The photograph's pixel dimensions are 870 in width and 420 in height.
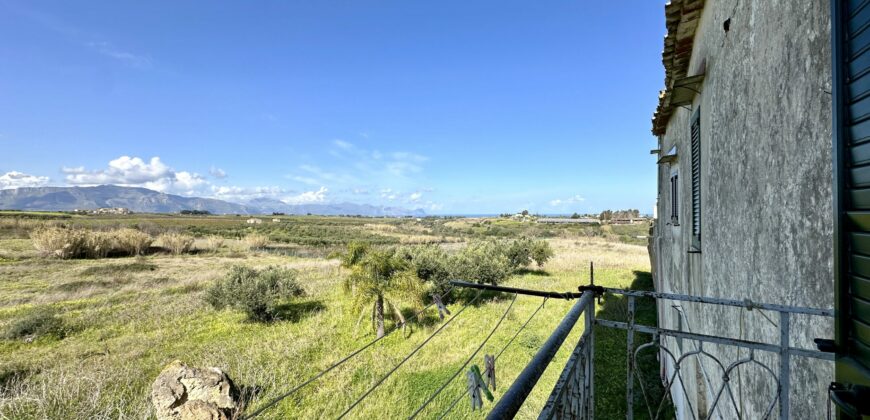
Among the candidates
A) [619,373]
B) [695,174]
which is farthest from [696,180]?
[619,373]

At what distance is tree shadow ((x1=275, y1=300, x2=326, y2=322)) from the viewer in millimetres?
10997

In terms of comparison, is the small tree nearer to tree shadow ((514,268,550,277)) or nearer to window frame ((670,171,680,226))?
tree shadow ((514,268,550,277))

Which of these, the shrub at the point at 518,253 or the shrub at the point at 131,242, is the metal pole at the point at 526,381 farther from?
the shrub at the point at 131,242

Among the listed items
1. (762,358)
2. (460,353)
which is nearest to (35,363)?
(460,353)

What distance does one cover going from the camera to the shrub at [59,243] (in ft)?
73.6

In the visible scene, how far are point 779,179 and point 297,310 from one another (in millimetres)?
12331

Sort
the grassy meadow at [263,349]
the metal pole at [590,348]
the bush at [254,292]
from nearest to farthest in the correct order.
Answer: the metal pole at [590,348] → the grassy meadow at [263,349] → the bush at [254,292]

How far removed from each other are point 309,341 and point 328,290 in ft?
17.4

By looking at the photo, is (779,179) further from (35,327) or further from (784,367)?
(35,327)

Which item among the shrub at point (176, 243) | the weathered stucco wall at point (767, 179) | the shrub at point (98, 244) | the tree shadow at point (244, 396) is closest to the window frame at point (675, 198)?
the weathered stucco wall at point (767, 179)

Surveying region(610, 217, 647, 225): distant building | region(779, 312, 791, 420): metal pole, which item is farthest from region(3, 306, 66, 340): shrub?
region(610, 217, 647, 225): distant building

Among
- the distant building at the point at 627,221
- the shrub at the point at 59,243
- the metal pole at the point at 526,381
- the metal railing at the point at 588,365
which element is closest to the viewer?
the metal pole at the point at 526,381

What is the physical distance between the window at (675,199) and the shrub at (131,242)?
33.4 meters

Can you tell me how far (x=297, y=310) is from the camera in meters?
11.7
